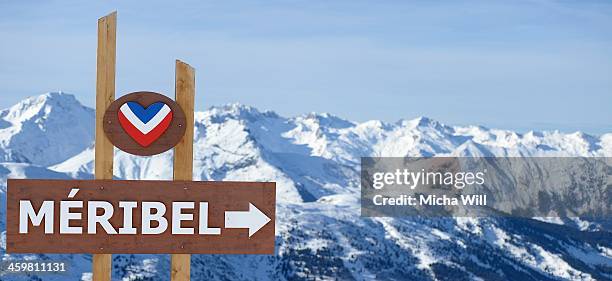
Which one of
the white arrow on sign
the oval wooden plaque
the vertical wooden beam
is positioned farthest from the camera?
the white arrow on sign

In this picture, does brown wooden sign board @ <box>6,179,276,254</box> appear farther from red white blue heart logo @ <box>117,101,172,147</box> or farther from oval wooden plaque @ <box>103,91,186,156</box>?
red white blue heart logo @ <box>117,101,172,147</box>

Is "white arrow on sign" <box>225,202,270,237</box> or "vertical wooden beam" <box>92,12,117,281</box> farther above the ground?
"vertical wooden beam" <box>92,12,117,281</box>

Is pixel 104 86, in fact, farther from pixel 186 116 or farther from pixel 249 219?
pixel 249 219

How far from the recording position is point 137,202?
25.7 meters

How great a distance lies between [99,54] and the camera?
25906 mm

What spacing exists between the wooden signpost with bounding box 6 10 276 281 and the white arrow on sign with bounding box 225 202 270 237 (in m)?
0.02

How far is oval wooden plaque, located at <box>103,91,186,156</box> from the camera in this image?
25516 mm

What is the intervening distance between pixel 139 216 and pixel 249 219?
251cm

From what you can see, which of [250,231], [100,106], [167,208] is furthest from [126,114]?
[250,231]

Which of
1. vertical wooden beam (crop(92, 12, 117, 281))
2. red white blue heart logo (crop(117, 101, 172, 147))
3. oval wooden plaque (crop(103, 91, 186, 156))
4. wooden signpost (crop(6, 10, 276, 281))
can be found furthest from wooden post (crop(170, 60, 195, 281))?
vertical wooden beam (crop(92, 12, 117, 281))

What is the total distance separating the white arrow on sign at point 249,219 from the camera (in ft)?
84.9

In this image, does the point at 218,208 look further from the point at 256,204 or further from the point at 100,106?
the point at 100,106

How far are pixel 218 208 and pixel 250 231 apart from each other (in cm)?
91

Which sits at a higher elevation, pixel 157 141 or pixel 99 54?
pixel 99 54
